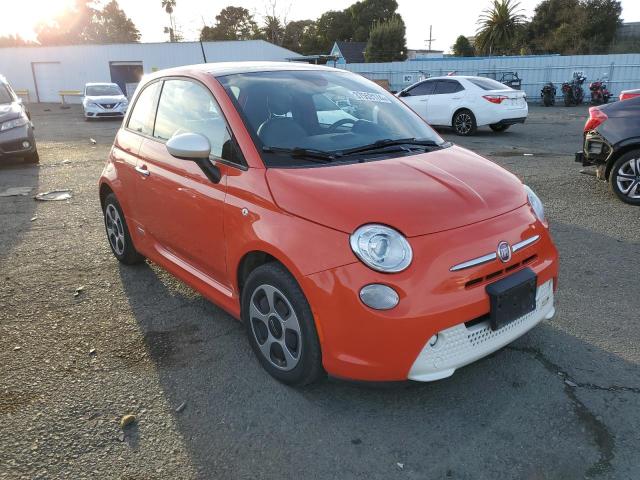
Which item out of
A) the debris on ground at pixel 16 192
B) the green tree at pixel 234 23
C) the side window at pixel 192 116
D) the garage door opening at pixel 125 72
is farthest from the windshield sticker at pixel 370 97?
the green tree at pixel 234 23

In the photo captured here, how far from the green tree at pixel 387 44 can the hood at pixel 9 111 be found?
40646mm

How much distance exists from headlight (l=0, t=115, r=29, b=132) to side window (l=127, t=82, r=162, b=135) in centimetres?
695

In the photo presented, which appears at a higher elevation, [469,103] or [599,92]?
[469,103]

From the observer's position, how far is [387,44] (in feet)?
155

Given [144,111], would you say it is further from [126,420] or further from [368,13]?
[368,13]

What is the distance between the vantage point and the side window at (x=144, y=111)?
13.1ft

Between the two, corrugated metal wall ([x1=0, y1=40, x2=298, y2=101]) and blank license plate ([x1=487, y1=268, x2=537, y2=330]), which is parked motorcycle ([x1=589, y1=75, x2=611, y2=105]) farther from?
blank license plate ([x1=487, y1=268, x2=537, y2=330])

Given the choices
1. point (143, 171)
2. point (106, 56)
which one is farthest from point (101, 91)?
point (143, 171)

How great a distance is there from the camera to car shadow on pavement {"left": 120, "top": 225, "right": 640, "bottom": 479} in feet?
7.59

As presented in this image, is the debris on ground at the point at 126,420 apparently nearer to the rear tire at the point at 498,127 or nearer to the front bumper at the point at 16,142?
the front bumper at the point at 16,142

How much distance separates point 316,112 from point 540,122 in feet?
50.0

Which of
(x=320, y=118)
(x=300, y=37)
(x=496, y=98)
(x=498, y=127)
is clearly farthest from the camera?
(x=300, y=37)

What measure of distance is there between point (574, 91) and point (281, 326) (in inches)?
928

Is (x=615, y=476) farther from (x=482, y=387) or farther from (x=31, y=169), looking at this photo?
(x=31, y=169)
